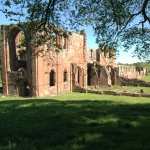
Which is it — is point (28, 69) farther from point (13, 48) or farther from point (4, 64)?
point (13, 48)

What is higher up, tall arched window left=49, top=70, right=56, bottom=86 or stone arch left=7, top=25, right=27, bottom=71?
stone arch left=7, top=25, right=27, bottom=71

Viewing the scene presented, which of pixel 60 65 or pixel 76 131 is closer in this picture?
pixel 76 131

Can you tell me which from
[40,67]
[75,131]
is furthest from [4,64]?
[75,131]

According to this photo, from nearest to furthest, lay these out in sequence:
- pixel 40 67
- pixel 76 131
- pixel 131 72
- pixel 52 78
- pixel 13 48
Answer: pixel 76 131 → pixel 40 67 → pixel 13 48 → pixel 52 78 → pixel 131 72

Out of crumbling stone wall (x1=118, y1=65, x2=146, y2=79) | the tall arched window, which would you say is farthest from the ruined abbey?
crumbling stone wall (x1=118, y1=65, x2=146, y2=79)

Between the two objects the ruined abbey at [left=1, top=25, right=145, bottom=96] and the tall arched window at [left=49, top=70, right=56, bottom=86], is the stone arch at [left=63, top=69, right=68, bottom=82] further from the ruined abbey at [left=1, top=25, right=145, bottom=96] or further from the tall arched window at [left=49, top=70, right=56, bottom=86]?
the tall arched window at [left=49, top=70, right=56, bottom=86]

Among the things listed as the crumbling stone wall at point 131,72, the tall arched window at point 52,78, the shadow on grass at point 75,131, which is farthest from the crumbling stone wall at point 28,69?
the crumbling stone wall at point 131,72

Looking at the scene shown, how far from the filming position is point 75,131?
9.00m

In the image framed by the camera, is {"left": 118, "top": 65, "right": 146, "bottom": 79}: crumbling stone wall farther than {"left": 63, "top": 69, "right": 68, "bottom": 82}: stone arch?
Yes

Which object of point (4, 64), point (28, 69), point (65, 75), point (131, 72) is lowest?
point (131, 72)

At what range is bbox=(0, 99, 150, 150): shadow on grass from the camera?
7484mm

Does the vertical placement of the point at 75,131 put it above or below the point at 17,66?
below

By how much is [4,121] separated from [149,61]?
10953mm

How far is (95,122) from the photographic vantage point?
10.4m
